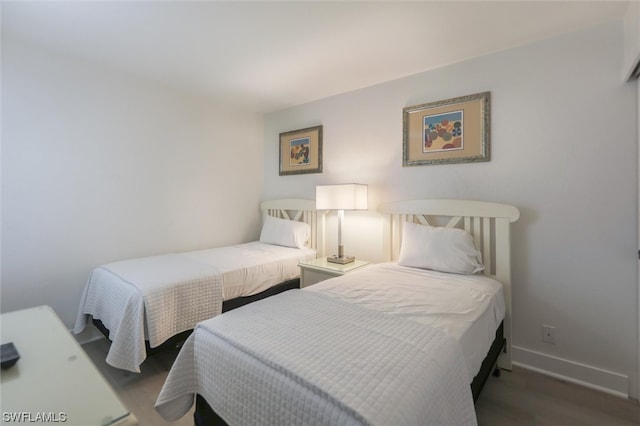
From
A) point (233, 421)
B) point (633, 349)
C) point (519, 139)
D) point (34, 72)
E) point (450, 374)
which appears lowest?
point (633, 349)

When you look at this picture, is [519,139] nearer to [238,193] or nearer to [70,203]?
[238,193]

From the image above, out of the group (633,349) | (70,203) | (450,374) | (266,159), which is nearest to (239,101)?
(266,159)

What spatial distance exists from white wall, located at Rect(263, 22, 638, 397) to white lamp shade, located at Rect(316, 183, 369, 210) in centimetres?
61

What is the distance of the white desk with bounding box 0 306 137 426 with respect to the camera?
0.71m

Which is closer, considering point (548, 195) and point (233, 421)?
point (233, 421)

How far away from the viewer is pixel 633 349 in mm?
1783

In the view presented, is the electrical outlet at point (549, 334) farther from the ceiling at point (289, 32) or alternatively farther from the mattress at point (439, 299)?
the ceiling at point (289, 32)

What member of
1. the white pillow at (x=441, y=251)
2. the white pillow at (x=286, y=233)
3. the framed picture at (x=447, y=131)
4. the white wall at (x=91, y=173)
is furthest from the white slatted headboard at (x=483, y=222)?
the white wall at (x=91, y=173)

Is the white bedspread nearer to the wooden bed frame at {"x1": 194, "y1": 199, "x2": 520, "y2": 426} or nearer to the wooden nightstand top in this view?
the wooden bed frame at {"x1": 194, "y1": 199, "x2": 520, "y2": 426}

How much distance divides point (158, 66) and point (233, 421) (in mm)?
2696

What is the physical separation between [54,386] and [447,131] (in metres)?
2.64

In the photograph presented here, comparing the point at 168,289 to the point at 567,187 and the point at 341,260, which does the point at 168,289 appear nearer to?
the point at 341,260

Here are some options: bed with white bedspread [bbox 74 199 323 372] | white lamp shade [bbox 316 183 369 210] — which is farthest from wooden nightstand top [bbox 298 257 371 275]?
white lamp shade [bbox 316 183 369 210]

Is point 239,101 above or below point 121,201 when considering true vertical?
above
